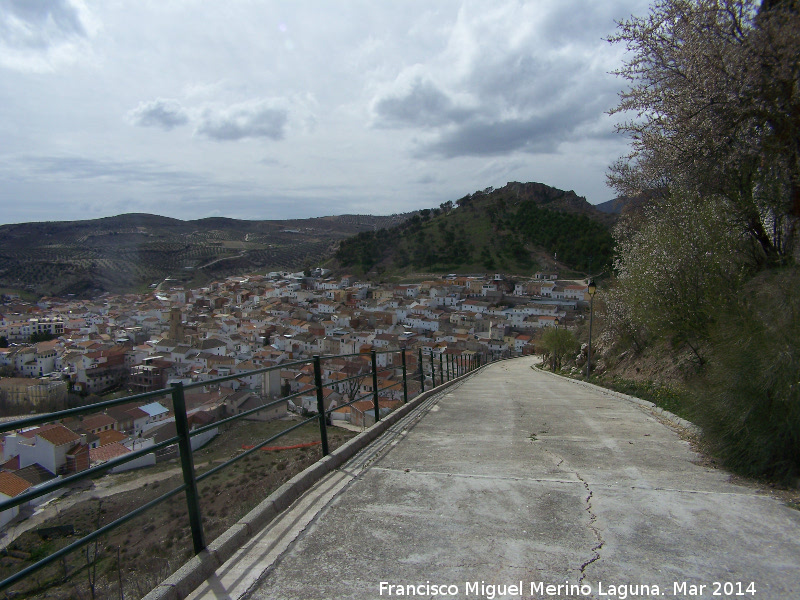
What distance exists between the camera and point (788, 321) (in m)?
4.80

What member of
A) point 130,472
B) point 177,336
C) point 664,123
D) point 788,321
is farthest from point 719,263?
point 177,336

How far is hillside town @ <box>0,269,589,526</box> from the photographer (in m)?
15.3

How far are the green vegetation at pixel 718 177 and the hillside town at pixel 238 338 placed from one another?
219 inches

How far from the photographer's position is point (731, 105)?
817 centimetres

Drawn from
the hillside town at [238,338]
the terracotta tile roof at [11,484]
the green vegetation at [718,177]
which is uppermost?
the green vegetation at [718,177]

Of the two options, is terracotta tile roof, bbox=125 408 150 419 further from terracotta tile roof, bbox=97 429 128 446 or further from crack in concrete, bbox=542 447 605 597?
crack in concrete, bbox=542 447 605 597

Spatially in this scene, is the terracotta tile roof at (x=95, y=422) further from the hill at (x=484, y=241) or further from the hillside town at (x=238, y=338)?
the hill at (x=484, y=241)

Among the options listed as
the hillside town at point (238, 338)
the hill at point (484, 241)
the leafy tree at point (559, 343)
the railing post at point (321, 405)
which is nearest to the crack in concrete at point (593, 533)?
the railing post at point (321, 405)

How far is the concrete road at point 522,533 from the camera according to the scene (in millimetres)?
2791

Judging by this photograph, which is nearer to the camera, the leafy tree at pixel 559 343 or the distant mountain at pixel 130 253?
the leafy tree at pixel 559 343

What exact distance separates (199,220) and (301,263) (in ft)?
212

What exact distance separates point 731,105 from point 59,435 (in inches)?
410

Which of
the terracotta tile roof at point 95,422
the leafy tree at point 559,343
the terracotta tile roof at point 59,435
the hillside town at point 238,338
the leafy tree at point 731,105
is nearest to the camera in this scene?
the terracotta tile roof at point 59,435

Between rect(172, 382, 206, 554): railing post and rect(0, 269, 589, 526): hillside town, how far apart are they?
0.77 ft
